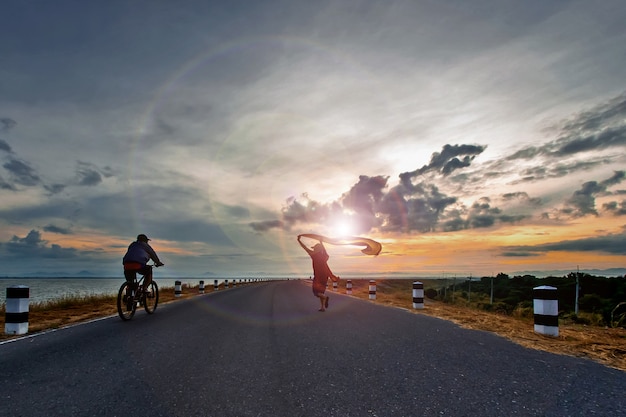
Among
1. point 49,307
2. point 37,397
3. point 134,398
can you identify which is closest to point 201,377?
point 134,398

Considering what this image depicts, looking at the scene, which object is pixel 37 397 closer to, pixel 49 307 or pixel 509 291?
pixel 49 307

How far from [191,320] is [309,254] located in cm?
457

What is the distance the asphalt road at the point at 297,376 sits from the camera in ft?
11.5

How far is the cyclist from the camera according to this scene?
10523mm

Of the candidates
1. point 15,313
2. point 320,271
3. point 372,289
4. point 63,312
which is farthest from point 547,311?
point 63,312

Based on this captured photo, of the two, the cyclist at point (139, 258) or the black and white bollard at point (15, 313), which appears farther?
the cyclist at point (139, 258)

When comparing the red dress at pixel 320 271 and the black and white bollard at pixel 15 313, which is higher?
the red dress at pixel 320 271

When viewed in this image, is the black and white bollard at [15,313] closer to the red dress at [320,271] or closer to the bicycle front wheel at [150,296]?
the bicycle front wheel at [150,296]

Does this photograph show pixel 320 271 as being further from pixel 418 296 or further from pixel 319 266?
pixel 418 296

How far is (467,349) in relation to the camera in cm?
618

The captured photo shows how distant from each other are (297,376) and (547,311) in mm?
6094

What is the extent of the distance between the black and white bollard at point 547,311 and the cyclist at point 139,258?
9536 mm

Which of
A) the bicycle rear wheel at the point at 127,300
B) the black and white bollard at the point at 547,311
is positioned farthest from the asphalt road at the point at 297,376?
the bicycle rear wheel at the point at 127,300

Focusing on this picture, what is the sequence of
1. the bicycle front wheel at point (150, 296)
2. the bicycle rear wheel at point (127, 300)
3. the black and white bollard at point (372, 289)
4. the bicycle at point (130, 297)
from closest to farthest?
the bicycle at point (130, 297)
the bicycle rear wheel at point (127, 300)
the bicycle front wheel at point (150, 296)
the black and white bollard at point (372, 289)
